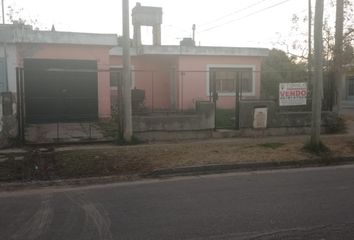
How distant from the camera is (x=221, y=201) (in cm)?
757

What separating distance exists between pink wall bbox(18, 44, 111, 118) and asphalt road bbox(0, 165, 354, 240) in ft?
37.6

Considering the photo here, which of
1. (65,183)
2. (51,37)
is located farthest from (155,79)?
(65,183)

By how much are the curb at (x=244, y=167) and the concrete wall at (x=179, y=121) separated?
3.88 m

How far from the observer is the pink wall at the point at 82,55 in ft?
64.5

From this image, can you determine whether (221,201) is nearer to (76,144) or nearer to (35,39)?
(76,144)

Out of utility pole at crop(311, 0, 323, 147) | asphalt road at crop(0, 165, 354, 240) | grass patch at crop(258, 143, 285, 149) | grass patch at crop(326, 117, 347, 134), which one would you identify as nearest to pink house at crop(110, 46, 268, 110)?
grass patch at crop(326, 117, 347, 134)

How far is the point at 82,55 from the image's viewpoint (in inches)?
801

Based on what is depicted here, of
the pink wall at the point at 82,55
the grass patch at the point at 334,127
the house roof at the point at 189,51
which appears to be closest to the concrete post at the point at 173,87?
the house roof at the point at 189,51

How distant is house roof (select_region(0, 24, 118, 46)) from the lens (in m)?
19.0

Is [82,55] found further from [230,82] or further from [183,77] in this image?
[230,82]

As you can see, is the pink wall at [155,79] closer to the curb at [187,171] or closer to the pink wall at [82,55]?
the pink wall at [82,55]

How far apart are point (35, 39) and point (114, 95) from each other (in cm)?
578

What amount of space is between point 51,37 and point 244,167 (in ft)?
39.0

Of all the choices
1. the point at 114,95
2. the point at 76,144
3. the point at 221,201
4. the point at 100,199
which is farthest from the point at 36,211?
the point at 114,95
